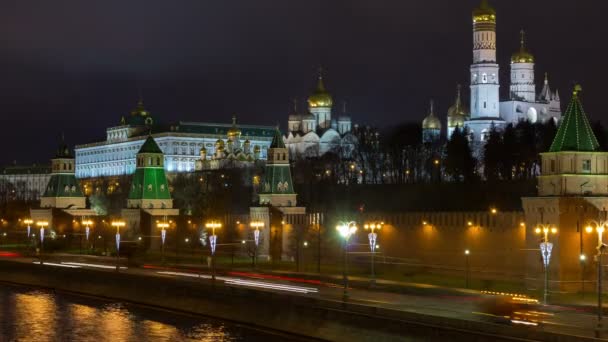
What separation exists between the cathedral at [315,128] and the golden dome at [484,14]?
28828 millimetres

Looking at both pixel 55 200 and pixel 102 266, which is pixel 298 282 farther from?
pixel 55 200

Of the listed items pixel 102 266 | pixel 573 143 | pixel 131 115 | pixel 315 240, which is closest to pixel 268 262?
pixel 315 240

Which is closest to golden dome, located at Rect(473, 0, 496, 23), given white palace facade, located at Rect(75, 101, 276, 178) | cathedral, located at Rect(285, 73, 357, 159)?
cathedral, located at Rect(285, 73, 357, 159)

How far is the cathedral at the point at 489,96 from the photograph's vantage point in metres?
110

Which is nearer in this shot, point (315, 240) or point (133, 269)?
point (133, 269)

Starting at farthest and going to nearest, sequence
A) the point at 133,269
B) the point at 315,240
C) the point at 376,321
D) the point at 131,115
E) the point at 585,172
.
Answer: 1. the point at 131,115
2. the point at 315,240
3. the point at 133,269
4. the point at 585,172
5. the point at 376,321

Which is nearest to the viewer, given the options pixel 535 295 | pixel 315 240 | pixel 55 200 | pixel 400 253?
pixel 535 295

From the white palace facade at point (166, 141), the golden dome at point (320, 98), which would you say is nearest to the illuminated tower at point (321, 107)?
the golden dome at point (320, 98)

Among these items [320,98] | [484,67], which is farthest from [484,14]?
[320,98]

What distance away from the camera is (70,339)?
3794 centimetres

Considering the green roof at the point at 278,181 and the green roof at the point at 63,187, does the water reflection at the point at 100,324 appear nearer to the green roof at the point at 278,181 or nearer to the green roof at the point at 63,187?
the green roof at the point at 278,181

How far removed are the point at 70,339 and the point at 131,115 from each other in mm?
152966

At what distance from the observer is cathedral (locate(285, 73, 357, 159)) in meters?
138

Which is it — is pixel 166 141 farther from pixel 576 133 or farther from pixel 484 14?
pixel 576 133
